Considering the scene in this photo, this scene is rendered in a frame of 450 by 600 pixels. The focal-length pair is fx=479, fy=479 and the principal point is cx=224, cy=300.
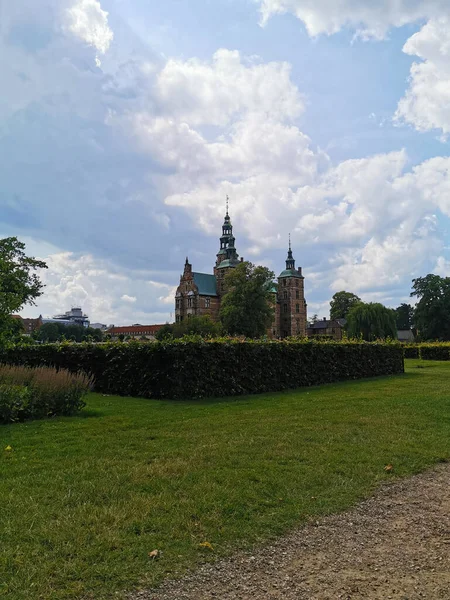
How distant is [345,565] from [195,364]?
1084cm

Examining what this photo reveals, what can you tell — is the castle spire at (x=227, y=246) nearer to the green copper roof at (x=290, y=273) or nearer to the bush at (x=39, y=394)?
the green copper roof at (x=290, y=273)

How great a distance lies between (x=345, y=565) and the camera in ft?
12.7

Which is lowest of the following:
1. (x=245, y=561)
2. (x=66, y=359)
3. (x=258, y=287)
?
(x=245, y=561)

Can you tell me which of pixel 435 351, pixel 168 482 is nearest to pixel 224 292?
pixel 435 351

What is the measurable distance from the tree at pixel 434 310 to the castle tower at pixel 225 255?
42.4m

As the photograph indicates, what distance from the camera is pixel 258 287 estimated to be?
73000 millimetres

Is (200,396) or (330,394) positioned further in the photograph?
(330,394)

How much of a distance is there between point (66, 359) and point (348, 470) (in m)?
14.4

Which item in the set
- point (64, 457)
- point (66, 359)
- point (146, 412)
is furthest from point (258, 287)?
point (64, 457)

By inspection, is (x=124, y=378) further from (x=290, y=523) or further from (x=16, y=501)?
(x=290, y=523)

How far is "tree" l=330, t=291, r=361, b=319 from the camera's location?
10750cm

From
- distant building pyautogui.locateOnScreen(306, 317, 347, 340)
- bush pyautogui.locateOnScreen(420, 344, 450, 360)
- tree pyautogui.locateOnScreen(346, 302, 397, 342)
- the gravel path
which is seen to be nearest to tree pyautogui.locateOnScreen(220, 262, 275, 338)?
tree pyautogui.locateOnScreen(346, 302, 397, 342)

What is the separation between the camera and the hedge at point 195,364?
1448 centimetres

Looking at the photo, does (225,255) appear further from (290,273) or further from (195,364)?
(195,364)
